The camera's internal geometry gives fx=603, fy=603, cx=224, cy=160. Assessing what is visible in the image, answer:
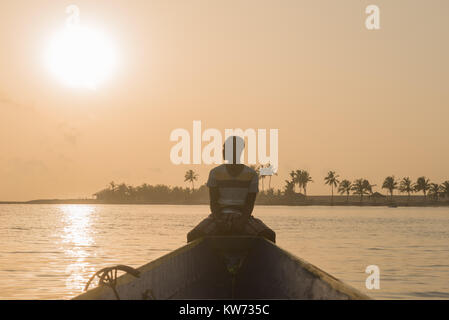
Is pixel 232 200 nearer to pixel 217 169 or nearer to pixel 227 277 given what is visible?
pixel 217 169

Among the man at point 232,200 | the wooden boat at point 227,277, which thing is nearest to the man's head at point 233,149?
the man at point 232,200

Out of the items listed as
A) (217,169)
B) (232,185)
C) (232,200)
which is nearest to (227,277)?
(232,200)

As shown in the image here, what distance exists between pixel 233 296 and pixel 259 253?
31.7 inches

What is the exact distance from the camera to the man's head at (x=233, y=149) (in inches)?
368

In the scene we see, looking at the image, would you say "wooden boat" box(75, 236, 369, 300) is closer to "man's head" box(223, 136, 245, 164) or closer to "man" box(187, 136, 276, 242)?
"man" box(187, 136, 276, 242)

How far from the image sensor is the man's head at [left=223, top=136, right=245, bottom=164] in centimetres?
934

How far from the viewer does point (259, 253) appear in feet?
30.0

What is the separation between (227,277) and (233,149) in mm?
1985

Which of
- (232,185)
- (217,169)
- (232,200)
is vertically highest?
(217,169)

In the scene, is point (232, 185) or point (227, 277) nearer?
point (227, 277)

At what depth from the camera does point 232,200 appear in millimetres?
9828

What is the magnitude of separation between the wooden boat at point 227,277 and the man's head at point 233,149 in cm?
124

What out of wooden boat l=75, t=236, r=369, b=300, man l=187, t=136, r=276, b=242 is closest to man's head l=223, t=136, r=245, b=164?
man l=187, t=136, r=276, b=242
